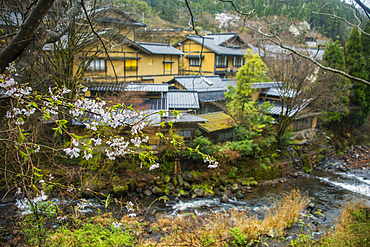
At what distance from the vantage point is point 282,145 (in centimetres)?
1431

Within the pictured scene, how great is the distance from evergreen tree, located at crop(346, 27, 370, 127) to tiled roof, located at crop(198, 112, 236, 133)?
36.9 ft

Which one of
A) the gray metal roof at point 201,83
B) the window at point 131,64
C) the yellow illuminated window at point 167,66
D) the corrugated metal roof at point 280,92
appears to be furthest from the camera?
the yellow illuminated window at point 167,66

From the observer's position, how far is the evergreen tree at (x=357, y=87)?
16.8m

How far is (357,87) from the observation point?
17797 mm

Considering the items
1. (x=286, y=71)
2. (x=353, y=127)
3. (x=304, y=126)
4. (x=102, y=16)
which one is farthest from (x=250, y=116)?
(x=353, y=127)

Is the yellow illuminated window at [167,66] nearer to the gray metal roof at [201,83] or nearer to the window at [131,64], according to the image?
the gray metal roof at [201,83]

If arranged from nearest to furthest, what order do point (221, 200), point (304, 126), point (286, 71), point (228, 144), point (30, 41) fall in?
point (30, 41) → point (221, 200) → point (228, 144) → point (286, 71) → point (304, 126)

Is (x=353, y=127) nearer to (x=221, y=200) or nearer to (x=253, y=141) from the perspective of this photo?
(x=253, y=141)

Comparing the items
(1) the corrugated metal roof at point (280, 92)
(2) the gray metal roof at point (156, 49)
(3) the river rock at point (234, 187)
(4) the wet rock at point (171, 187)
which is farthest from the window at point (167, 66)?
(3) the river rock at point (234, 187)

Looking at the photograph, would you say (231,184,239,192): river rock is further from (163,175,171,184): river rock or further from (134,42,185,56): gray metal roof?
(134,42,185,56): gray metal roof

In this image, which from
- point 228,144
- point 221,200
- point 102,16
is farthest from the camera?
point 228,144

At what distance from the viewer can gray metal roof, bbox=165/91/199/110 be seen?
13.3m

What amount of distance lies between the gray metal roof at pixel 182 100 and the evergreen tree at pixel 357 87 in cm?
1272

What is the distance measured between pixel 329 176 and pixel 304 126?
13.5 feet
